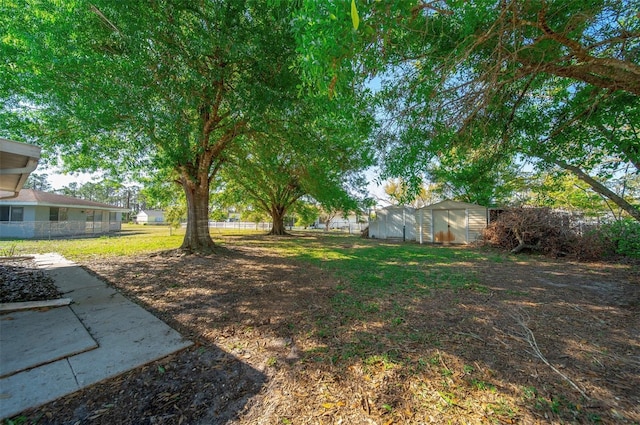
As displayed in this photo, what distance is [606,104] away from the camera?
417 cm

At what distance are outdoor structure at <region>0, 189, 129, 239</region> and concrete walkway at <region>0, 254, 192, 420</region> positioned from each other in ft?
56.9

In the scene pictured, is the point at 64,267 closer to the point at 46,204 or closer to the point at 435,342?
the point at 435,342

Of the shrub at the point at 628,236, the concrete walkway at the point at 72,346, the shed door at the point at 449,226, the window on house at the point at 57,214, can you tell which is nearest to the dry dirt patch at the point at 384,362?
the concrete walkway at the point at 72,346

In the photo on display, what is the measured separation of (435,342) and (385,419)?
4.38 feet

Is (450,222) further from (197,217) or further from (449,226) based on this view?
(197,217)

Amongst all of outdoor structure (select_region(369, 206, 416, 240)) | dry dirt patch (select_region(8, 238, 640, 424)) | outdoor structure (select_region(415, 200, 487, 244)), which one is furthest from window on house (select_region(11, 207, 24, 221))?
outdoor structure (select_region(415, 200, 487, 244))

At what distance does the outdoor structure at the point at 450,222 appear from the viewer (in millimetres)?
13797

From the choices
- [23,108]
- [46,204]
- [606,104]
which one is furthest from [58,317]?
[46,204]

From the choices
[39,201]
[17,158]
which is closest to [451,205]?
[17,158]

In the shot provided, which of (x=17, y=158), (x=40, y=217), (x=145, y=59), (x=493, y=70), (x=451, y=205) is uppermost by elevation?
(x=145, y=59)

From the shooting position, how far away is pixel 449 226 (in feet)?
48.6

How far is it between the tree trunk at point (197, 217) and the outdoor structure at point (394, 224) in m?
12.2

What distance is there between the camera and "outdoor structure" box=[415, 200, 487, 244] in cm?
1380

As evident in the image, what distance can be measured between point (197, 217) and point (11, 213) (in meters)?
16.2
